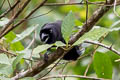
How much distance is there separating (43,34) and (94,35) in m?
1.24

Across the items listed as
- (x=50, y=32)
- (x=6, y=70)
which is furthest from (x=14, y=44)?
(x=50, y=32)

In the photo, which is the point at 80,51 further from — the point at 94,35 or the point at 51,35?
the point at 94,35

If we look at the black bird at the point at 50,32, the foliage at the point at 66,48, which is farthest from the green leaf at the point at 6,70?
the black bird at the point at 50,32

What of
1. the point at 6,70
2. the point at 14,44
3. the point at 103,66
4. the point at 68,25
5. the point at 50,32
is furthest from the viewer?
the point at 50,32

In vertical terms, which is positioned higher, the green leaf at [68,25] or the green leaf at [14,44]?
the green leaf at [68,25]

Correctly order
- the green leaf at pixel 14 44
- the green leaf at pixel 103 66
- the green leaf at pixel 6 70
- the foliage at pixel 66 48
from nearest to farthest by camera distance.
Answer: the foliage at pixel 66 48 < the green leaf at pixel 6 70 < the green leaf at pixel 103 66 < the green leaf at pixel 14 44

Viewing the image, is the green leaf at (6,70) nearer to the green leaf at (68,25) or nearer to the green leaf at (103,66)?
the green leaf at (68,25)

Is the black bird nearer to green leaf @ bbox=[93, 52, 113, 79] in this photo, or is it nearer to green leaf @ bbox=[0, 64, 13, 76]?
green leaf @ bbox=[93, 52, 113, 79]

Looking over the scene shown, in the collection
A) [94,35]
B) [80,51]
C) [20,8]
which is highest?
[20,8]

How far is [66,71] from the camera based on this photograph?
Answer: 2.27 m

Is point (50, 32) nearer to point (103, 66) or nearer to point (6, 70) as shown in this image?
point (103, 66)

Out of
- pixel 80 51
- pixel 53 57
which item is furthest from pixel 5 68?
pixel 80 51

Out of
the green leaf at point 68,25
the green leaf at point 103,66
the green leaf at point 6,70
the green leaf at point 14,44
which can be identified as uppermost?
the green leaf at point 68,25

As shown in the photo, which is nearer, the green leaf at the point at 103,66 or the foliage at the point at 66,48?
the foliage at the point at 66,48
